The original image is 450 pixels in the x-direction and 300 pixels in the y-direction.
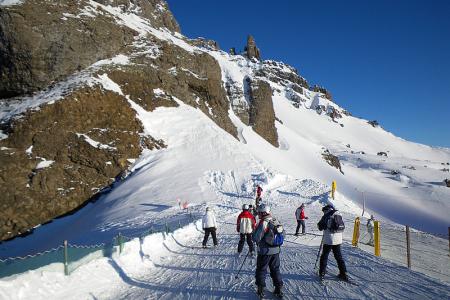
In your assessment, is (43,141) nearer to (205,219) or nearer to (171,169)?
(171,169)

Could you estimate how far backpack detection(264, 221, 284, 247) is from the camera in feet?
25.1

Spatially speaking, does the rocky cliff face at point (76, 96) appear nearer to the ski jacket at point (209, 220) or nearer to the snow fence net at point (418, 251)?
the ski jacket at point (209, 220)

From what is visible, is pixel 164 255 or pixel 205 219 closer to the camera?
pixel 164 255

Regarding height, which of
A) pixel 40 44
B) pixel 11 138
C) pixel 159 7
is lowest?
pixel 11 138

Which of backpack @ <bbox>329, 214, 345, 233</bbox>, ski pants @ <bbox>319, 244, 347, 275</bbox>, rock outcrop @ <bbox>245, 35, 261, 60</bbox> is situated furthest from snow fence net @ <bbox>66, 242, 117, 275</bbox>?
rock outcrop @ <bbox>245, 35, 261, 60</bbox>

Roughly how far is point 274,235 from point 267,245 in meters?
0.26

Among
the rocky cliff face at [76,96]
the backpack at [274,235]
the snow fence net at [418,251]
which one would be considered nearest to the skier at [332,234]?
the backpack at [274,235]

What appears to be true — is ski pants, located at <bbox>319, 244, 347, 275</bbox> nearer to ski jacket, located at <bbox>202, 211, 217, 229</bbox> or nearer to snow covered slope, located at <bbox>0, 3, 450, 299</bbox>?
snow covered slope, located at <bbox>0, 3, 450, 299</bbox>

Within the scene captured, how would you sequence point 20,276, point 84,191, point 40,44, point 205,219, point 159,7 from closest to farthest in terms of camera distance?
point 20,276 < point 205,219 < point 84,191 < point 40,44 < point 159,7

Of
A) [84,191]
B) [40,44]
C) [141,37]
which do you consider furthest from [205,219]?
[141,37]

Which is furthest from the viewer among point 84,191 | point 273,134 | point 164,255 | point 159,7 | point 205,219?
point 159,7

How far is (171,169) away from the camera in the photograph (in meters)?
36.7

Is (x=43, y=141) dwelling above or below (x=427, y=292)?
above

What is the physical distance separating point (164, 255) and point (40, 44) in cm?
4052
